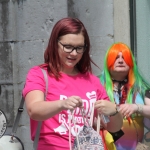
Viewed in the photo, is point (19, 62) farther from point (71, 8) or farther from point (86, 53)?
point (86, 53)

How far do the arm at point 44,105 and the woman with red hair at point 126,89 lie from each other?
52.0 inches

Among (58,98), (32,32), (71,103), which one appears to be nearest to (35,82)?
(58,98)

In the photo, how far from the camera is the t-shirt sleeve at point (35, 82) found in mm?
2867

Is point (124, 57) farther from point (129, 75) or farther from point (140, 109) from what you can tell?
point (140, 109)

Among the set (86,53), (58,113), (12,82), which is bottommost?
(12,82)

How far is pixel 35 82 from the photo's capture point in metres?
2.89

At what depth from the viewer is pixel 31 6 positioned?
556 centimetres

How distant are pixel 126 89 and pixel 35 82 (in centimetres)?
148

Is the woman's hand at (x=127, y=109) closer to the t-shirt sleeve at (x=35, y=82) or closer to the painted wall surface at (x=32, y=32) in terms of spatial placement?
the t-shirt sleeve at (x=35, y=82)

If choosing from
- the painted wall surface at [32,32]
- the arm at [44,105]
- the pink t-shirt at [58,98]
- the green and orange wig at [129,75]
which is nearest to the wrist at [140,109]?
the green and orange wig at [129,75]

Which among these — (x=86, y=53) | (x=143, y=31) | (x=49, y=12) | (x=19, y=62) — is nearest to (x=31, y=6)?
(x=49, y=12)

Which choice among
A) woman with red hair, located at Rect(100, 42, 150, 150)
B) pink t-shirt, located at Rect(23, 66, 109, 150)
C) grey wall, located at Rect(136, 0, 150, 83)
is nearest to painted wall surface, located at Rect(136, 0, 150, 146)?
grey wall, located at Rect(136, 0, 150, 83)

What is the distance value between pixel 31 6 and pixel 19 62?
2.14ft

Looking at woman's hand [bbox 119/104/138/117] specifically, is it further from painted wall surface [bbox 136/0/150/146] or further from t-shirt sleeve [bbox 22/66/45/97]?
painted wall surface [bbox 136/0/150/146]
